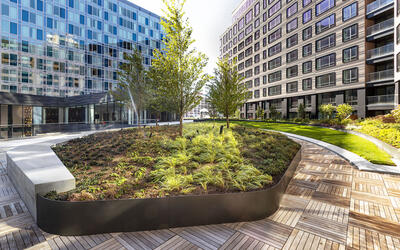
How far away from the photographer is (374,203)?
16.3 feet

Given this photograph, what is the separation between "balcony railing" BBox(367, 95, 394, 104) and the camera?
22.9m

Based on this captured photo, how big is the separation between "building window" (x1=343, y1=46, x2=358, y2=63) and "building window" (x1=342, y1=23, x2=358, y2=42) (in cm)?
150

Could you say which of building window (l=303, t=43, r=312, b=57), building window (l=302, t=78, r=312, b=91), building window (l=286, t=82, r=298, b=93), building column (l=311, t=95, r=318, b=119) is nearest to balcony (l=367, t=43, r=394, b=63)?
building window (l=302, t=78, r=312, b=91)

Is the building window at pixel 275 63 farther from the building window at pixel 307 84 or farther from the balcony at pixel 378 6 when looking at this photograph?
the balcony at pixel 378 6

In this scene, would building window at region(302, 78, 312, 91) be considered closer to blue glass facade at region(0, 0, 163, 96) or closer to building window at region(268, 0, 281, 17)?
building window at region(268, 0, 281, 17)

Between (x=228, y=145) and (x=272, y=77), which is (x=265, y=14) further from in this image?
(x=228, y=145)

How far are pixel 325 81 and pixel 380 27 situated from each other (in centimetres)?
887

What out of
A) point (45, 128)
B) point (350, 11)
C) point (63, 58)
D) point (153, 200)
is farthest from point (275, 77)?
point (63, 58)

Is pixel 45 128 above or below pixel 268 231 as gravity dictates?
above

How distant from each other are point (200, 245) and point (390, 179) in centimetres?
764

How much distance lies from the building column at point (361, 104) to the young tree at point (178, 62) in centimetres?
2712

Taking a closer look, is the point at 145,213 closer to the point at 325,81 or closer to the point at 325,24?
the point at 325,81

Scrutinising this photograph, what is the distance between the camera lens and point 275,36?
3981 cm

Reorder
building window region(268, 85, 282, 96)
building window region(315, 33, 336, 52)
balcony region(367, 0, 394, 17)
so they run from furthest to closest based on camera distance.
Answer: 1. building window region(268, 85, 282, 96)
2. building window region(315, 33, 336, 52)
3. balcony region(367, 0, 394, 17)
